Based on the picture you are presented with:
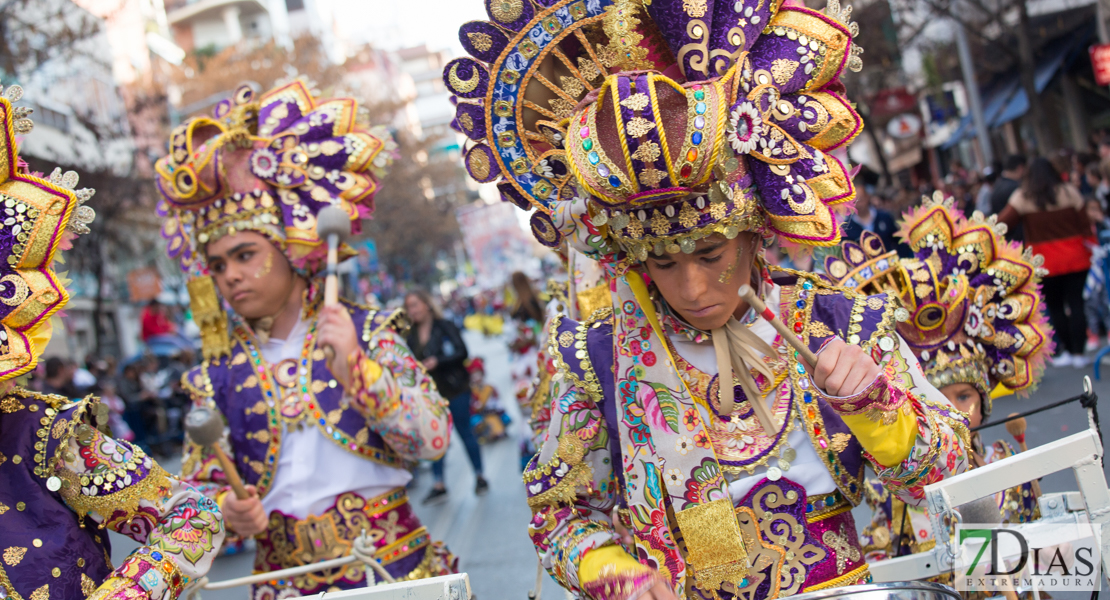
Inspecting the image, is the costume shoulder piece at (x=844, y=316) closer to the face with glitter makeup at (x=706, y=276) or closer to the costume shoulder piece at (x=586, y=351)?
the face with glitter makeup at (x=706, y=276)

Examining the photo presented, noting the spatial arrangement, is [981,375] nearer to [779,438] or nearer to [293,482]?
[779,438]

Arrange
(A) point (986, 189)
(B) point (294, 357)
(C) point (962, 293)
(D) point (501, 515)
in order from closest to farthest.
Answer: (C) point (962, 293) < (B) point (294, 357) < (D) point (501, 515) < (A) point (986, 189)

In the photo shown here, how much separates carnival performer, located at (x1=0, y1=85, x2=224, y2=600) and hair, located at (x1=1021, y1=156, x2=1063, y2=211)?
7.86 meters

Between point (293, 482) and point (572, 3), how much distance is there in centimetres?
201

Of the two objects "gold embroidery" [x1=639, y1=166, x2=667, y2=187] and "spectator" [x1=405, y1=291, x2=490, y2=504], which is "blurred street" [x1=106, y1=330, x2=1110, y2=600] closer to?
"spectator" [x1=405, y1=291, x2=490, y2=504]

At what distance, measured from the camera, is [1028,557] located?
1890 mm

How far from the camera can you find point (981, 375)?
2.93m

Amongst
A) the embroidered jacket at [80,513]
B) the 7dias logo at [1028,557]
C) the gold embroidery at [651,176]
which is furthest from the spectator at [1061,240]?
the embroidered jacket at [80,513]

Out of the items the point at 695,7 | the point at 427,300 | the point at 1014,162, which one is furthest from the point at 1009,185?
the point at 695,7

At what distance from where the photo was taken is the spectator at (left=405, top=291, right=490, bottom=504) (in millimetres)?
8648

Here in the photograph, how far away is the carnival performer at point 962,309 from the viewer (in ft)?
9.25

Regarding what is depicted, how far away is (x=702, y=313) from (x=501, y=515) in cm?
591

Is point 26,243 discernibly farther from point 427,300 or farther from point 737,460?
point 427,300

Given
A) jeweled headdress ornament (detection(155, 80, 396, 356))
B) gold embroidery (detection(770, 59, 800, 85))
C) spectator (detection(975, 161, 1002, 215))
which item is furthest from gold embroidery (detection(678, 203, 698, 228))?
spectator (detection(975, 161, 1002, 215))
